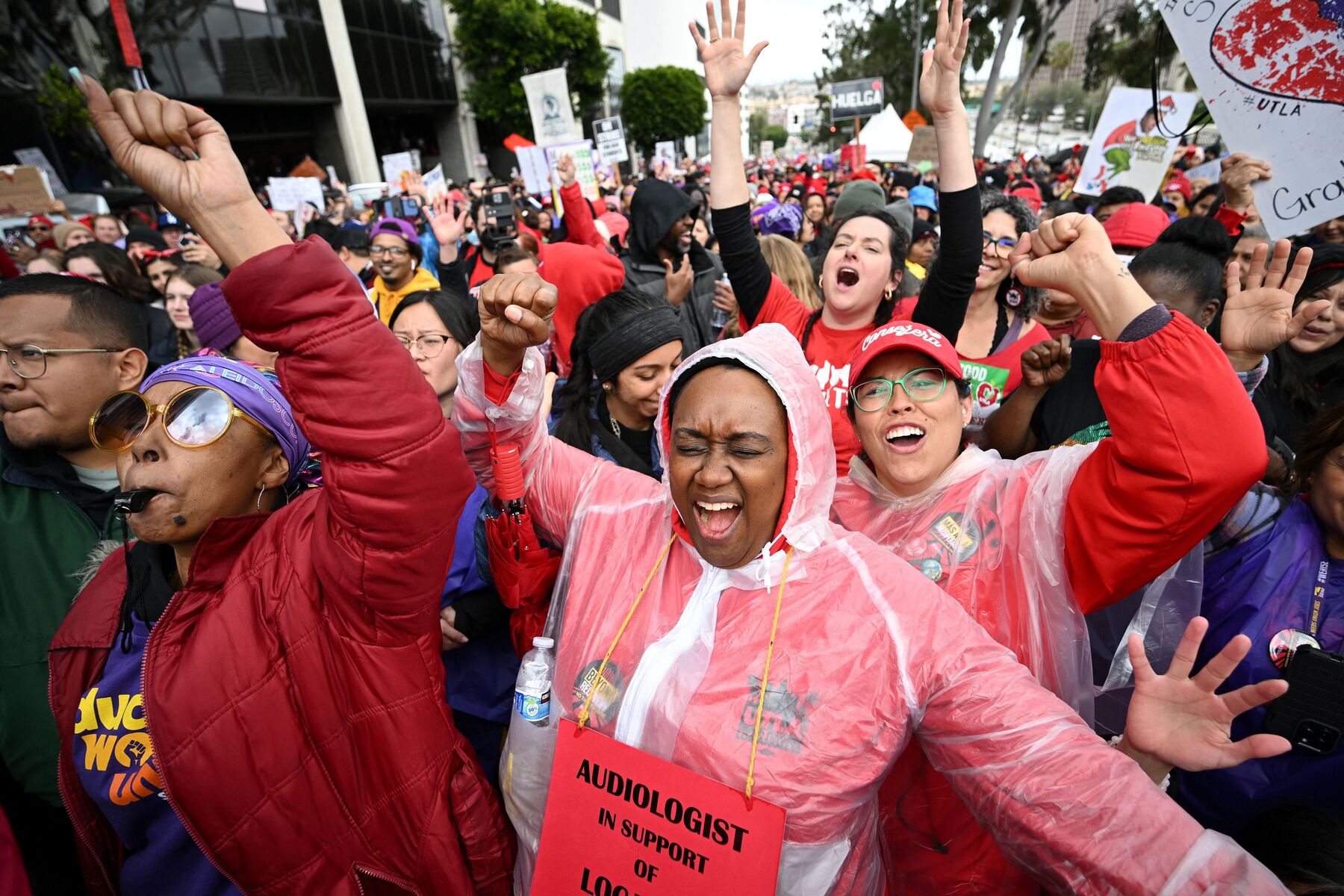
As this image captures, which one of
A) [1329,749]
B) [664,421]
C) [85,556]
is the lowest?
[1329,749]

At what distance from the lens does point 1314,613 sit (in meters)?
1.67

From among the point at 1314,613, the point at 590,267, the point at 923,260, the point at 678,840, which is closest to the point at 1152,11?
the point at 923,260

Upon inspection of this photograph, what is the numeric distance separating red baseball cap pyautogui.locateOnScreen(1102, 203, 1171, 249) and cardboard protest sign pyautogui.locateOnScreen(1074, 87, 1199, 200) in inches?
112

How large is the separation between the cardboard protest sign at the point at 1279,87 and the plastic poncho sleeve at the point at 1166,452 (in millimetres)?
1948

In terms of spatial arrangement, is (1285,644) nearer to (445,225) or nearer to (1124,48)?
(445,225)

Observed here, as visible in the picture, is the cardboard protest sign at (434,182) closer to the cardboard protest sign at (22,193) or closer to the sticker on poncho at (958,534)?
the cardboard protest sign at (22,193)

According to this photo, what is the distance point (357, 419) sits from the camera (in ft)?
3.82

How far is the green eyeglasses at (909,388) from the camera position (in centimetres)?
176

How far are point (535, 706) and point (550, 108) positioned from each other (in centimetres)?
1022

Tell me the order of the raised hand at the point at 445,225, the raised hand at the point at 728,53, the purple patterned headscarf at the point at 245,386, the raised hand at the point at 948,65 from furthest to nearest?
1. the raised hand at the point at 445,225
2. the raised hand at the point at 728,53
3. the raised hand at the point at 948,65
4. the purple patterned headscarf at the point at 245,386

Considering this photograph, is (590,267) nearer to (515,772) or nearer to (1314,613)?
(515,772)

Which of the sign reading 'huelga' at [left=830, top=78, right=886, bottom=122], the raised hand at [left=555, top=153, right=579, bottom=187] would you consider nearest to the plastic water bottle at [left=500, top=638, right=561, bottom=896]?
the raised hand at [left=555, top=153, right=579, bottom=187]

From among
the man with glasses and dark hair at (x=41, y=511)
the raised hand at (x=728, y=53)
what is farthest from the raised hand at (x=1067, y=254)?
the man with glasses and dark hair at (x=41, y=511)

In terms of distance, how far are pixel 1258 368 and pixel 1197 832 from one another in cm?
160
